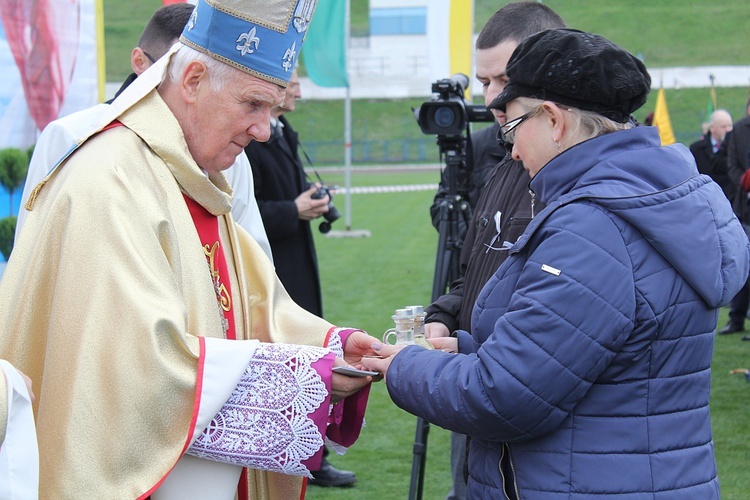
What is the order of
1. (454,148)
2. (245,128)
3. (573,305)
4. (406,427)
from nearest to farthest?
(573,305) → (245,128) → (454,148) → (406,427)

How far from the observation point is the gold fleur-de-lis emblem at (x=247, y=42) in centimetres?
245

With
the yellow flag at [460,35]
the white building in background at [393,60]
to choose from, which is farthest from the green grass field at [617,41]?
the yellow flag at [460,35]

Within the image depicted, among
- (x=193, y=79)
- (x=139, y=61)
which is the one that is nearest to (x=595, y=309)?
(x=193, y=79)

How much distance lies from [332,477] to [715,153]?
22.3 feet

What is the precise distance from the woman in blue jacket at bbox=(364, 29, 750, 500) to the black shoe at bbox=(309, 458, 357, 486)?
2.88 meters

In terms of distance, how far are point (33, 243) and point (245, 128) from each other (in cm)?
60

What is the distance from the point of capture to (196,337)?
2.23 metres

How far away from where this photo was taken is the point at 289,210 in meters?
4.81

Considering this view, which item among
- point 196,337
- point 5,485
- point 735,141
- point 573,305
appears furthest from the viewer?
point 735,141

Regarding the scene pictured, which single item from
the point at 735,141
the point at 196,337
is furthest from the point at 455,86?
the point at 735,141

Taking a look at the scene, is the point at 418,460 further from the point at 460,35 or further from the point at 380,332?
the point at 460,35

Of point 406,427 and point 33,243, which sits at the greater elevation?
point 33,243

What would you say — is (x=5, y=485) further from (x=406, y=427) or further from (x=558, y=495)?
(x=406, y=427)

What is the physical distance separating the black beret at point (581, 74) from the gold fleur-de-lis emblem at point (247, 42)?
689 millimetres
